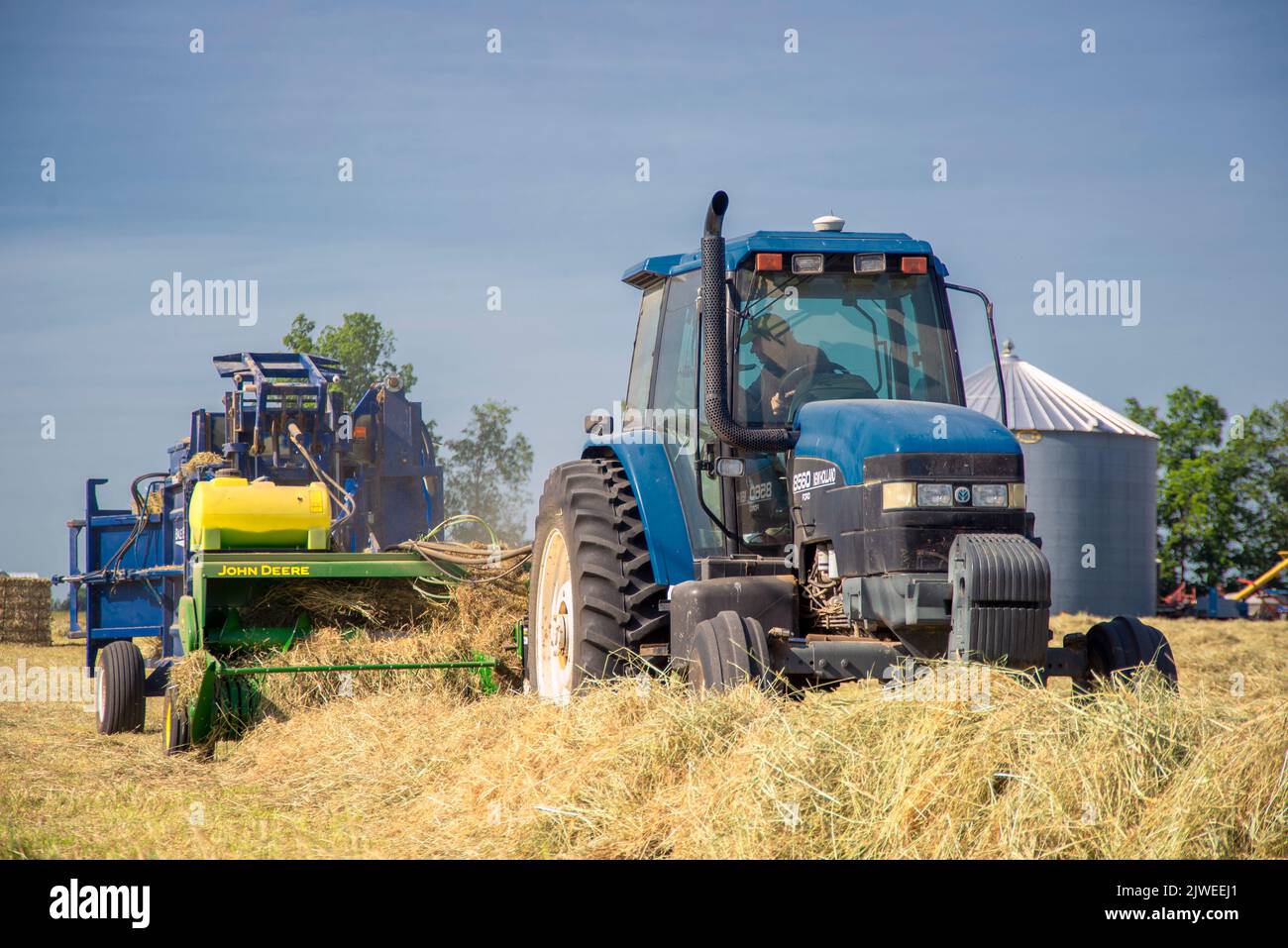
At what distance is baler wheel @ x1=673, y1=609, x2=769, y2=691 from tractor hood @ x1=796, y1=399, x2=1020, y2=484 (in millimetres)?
831

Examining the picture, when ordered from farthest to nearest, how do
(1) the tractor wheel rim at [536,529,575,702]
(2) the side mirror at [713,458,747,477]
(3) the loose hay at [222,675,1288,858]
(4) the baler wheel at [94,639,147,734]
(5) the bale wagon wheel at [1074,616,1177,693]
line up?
1. (4) the baler wheel at [94,639,147,734]
2. (1) the tractor wheel rim at [536,529,575,702]
3. (2) the side mirror at [713,458,747,477]
4. (5) the bale wagon wheel at [1074,616,1177,693]
5. (3) the loose hay at [222,675,1288,858]

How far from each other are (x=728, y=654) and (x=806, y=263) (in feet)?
7.01

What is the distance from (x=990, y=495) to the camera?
602 centimetres

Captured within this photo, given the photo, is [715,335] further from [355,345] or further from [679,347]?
[355,345]

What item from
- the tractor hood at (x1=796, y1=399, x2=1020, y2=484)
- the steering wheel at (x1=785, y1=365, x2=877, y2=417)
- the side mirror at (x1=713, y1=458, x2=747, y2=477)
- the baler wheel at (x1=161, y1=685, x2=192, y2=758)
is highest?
the steering wheel at (x1=785, y1=365, x2=877, y2=417)

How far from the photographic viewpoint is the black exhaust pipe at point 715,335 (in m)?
6.27

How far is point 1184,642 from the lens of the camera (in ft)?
62.6

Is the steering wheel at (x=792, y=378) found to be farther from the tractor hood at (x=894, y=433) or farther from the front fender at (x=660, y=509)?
the front fender at (x=660, y=509)

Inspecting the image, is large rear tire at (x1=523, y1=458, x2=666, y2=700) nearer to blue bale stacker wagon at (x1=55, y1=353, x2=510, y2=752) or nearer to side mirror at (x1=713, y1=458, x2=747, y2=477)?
side mirror at (x1=713, y1=458, x2=747, y2=477)

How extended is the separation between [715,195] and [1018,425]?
80.7ft

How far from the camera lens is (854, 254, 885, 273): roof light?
6.98 m

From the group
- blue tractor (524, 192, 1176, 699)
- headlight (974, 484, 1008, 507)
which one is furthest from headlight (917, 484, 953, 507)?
headlight (974, 484, 1008, 507)
